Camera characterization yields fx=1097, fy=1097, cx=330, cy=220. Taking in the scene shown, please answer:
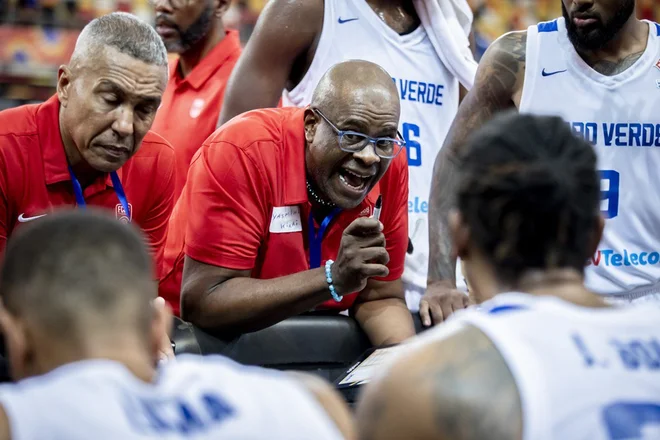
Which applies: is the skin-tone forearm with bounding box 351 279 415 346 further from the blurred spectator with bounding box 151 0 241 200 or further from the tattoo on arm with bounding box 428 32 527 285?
the blurred spectator with bounding box 151 0 241 200

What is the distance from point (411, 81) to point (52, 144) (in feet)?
5.10

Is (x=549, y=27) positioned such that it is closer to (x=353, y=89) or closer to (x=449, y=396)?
(x=353, y=89)

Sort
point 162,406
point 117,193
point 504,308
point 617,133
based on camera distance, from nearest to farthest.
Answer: point 162,406 < point 504,308 < point 117,193 < point 617,133

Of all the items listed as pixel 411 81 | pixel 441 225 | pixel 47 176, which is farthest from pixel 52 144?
pixel 411 81

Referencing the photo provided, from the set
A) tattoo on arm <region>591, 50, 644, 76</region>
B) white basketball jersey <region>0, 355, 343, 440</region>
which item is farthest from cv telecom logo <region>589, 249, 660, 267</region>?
white basketball jersey <region>0, 355, 343, 440</region>

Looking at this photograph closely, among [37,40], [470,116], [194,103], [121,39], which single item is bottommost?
[37,40]

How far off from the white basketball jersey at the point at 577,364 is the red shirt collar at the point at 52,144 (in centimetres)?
190

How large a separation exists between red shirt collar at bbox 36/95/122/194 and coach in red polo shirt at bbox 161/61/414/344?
438 mm

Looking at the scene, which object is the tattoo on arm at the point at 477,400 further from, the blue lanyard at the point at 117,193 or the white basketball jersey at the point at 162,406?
the blue lanyard at the point at 117,193

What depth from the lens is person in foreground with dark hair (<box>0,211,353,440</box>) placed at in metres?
1.60

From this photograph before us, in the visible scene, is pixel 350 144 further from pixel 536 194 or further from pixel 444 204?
pixel 536 194

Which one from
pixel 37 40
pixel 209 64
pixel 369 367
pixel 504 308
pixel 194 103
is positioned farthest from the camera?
pixel 37 40

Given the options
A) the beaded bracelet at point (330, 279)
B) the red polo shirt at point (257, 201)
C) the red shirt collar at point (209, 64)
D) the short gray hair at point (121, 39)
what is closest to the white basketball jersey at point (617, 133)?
the red polo shirt at point (257, 201)

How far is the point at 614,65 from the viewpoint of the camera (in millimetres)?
3912
